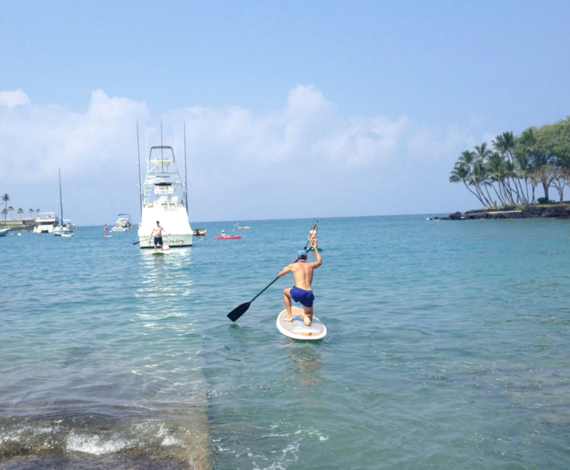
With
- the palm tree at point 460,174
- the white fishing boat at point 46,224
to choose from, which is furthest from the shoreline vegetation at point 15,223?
the palm tree at point 460,174

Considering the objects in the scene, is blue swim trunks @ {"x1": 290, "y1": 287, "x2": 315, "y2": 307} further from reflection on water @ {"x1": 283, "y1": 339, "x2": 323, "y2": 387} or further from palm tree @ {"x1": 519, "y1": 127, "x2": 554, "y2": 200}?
palm tree @ {"x1": 519, "y1": 127, "x2": 554, "y2": 200}

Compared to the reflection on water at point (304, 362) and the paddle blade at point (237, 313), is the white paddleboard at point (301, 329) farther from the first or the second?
the paddle blade at point (237, 313)

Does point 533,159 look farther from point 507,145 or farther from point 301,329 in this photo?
point 301,329

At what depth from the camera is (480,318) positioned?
10.8m

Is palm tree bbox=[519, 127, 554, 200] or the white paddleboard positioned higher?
palm tree bbox=[519, 127, 554, 200]

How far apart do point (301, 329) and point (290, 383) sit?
7.71 ft

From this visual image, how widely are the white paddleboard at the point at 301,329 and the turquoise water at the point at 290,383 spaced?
0.17m

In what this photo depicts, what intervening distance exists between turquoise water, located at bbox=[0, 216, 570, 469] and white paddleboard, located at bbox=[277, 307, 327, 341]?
0.57 ft

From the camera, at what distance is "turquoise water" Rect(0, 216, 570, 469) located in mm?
4984

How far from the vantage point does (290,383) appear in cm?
696

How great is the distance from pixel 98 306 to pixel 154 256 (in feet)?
56.4

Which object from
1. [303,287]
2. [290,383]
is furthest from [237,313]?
[290,383]

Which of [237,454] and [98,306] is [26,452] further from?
[98,306]

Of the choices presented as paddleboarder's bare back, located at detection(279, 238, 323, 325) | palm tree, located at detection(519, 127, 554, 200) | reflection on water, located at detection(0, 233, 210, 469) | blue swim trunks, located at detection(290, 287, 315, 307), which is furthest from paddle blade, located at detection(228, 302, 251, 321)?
palm tree, located at detection(519, 127, 554, 200)
